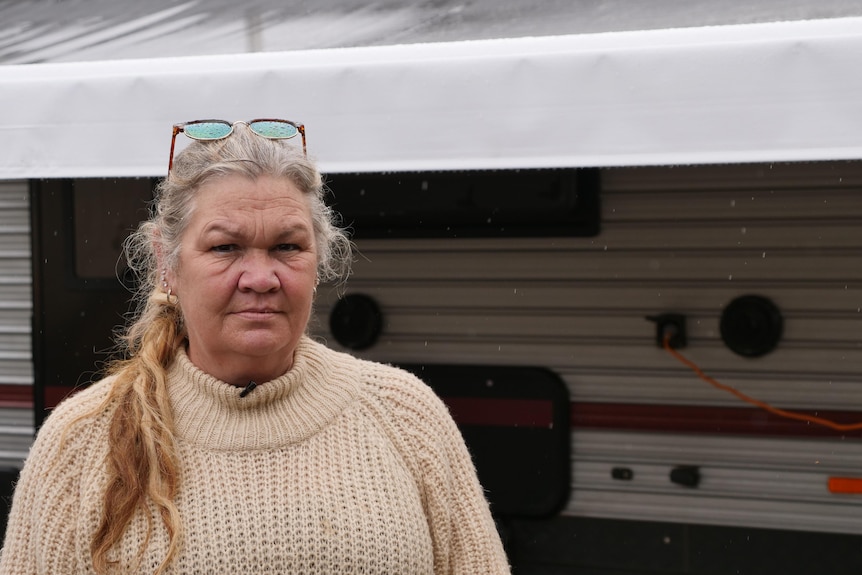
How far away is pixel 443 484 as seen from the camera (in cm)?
171

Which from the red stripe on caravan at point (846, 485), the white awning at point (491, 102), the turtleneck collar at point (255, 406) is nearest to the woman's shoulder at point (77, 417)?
the turtleneck collar at point (255, 406)

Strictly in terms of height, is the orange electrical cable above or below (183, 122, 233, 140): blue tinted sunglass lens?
below

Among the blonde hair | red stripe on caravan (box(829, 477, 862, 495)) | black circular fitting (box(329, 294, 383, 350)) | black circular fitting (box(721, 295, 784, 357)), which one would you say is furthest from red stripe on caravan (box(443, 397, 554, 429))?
the blonde hair

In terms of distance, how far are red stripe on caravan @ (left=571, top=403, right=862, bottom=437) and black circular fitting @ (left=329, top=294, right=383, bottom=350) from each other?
87 cm

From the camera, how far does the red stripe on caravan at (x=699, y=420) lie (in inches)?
142

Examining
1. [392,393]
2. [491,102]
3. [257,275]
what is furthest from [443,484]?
[491,102]

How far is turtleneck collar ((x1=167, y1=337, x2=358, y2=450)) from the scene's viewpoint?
1661 mm

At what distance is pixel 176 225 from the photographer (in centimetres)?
164

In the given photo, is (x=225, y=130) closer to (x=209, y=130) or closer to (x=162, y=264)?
(x=209, y=130)

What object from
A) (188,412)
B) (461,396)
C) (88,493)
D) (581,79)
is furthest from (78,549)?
(461,396)

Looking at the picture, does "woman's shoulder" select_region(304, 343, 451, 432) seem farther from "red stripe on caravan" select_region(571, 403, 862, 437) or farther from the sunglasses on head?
"red stripe on caravan" select_region(571, 403, 862, 437)

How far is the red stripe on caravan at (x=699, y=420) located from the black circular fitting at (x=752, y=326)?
0.78 ft

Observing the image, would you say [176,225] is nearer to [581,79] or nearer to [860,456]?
[581,79]

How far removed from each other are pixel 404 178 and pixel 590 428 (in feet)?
4.04
